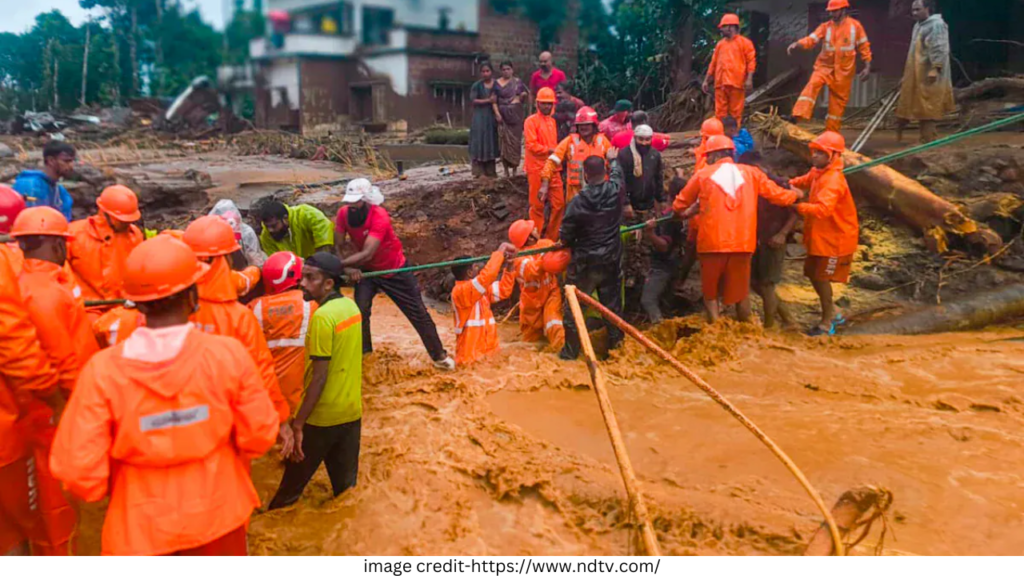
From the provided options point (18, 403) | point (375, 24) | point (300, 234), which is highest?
point (375, 24)

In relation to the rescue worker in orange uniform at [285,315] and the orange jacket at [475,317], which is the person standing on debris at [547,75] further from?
the rescue worker in orange uniform at [285,315]

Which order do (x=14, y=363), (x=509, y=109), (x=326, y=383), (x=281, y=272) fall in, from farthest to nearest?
(x=509, y=109) → (x=281, y=272) → (x=326, y=383) → (x=14, y=363)

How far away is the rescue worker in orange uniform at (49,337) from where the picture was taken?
3.39 metres

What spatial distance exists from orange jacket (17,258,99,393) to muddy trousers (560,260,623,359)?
146 inches

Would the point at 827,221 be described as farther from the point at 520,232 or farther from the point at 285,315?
the point at 285,315

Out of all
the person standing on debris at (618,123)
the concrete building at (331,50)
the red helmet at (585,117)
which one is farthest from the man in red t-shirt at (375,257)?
the person standing on debris at (618,123)

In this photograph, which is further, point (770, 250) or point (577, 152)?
point (577, 152)

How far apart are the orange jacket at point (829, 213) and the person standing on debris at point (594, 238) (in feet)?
4.97

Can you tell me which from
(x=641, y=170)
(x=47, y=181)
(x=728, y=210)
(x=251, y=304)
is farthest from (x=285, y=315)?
(x=641, y=170)

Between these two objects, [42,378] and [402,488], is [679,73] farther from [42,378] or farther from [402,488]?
[42,378]

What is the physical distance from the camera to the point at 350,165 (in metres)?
13.1

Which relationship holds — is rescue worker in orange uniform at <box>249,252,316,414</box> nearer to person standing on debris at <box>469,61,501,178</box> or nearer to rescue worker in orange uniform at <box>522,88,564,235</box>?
rescue worker in orange uniform at <box>522,88,564,235</box>

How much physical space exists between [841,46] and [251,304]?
7273mm

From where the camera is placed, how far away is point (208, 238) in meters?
3.91
